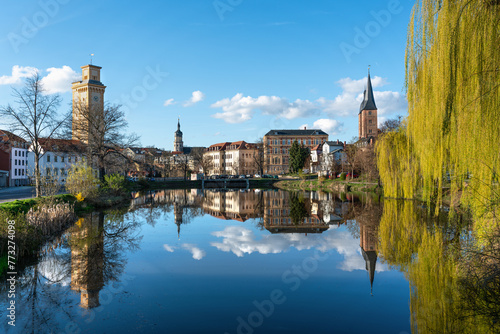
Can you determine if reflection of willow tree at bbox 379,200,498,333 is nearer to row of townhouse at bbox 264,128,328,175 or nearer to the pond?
the pond

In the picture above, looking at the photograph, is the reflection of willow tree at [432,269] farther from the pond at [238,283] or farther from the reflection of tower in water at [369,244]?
Result: the reflection of tower in water at [369,244]

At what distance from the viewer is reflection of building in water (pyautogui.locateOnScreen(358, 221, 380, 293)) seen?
11.7 meters

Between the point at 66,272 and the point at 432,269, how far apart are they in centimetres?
1099

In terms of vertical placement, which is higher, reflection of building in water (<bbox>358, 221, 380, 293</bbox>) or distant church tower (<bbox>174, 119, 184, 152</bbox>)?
distant church tower (<bbox>174, 119, 184, 152</bbox>)

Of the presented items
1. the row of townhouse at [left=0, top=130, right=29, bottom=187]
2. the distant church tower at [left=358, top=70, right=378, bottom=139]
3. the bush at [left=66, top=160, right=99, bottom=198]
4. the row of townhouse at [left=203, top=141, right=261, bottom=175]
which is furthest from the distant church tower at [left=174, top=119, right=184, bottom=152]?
the bush at [left=66, top=160, right=99, bottom=198]

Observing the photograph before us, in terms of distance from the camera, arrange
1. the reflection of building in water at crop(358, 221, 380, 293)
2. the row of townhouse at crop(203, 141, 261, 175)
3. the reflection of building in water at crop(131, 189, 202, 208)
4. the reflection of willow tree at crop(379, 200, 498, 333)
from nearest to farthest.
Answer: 1. the reflection of willow tree at crop(379, 200, 498, 333)
2. the reflection of building in water at crop(358, 221, 380, 293)
3. the reflection of building in water at crop(131, 189, 202, 208)
4. the row of townhouse at crop(203, 141, 261, 175)

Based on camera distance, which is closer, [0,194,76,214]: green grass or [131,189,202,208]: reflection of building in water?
[0,194,76,214]: green grass

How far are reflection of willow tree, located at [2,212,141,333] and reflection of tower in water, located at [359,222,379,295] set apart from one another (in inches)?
299

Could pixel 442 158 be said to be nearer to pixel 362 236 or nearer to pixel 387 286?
pixel 387 286

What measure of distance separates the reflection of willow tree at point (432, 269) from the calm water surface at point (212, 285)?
0.35 m

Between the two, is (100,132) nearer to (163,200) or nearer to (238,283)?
(163,200)

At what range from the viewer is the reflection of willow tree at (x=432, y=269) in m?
7.29

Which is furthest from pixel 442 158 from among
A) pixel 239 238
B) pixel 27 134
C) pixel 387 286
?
pixel 27 134

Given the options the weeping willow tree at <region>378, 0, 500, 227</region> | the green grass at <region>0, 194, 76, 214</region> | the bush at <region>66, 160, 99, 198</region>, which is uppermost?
the weeping willow tree at <region>378, 0, 500, 227</region>
